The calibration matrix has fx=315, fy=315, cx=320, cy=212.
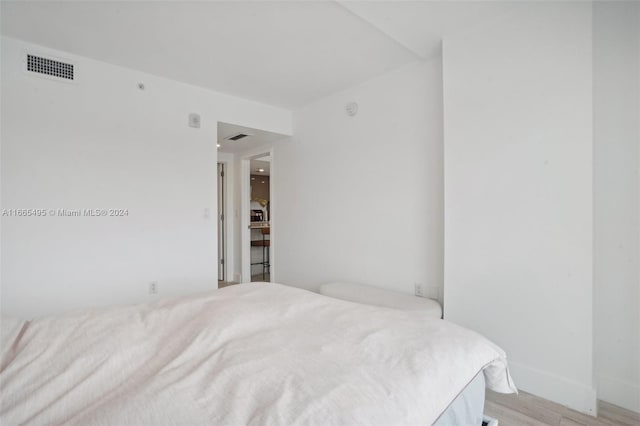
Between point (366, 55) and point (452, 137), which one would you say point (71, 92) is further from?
point (452, 137)

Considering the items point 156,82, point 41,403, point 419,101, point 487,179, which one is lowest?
point 41,403

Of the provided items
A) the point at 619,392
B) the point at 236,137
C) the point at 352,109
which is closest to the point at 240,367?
the point at 619,392

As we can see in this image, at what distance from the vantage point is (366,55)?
109 inches

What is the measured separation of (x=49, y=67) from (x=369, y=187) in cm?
297

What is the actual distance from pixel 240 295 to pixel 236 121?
2504 millimetres

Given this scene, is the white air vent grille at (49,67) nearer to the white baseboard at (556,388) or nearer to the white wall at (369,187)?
the white wall at (369,187)

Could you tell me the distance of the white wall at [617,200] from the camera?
72.4 inches

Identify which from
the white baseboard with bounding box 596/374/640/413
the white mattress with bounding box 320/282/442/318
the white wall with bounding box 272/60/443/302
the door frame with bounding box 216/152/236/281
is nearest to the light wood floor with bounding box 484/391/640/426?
the white baseboard with bounding box 596/374/640/413

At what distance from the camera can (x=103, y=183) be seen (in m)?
2.83

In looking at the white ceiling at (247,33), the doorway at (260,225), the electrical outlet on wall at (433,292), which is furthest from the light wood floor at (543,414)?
the doorway at (260,225)

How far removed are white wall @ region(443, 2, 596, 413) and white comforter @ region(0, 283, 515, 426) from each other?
0.97 meters

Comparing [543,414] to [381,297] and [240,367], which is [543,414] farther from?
[240,367]

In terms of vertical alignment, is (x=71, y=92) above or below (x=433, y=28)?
below

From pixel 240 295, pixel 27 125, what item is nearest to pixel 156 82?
pixel 27 125
